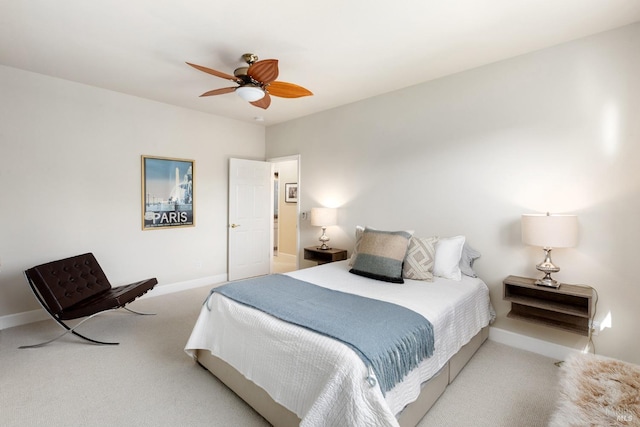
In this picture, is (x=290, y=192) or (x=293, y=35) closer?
(x=293, y=35)

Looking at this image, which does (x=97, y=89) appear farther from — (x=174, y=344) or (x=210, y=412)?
(x=210, y=412)

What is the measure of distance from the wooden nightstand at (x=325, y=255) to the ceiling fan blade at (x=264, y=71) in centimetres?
228

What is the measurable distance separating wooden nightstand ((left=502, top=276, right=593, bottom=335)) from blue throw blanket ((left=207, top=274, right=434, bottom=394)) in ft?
4.06

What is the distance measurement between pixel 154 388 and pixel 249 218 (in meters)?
3.19

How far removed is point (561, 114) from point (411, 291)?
1968 mm

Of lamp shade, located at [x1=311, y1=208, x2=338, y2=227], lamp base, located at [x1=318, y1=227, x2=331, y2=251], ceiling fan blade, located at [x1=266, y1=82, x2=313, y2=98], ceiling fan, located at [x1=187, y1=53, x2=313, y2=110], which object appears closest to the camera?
ceiling fan, located at [x1=187, y1=53, x2=313, y2=110]

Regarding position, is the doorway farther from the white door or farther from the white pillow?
the white pillow

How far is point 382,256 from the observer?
2.82 meters

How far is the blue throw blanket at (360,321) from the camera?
1483 mm

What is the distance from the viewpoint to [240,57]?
2.81 m

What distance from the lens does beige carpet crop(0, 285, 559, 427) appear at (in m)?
1.85

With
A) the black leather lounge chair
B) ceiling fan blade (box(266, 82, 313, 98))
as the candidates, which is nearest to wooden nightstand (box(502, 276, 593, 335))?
ceiling fan blade (box(266, 82, 313, 98))

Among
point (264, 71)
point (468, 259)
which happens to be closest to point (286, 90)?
point (264, 71)

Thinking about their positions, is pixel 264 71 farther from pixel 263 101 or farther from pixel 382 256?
pixel 382 256
